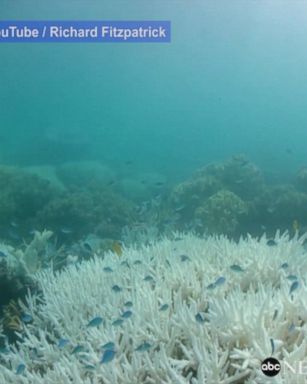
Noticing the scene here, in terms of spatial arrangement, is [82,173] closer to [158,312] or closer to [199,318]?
[158,312]

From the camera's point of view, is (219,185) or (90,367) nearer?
(90,367)

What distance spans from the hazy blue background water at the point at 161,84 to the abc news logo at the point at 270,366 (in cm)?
466

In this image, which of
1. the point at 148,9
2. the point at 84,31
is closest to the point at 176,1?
the point at 148,9

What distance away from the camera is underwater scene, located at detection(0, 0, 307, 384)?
271 centimetres

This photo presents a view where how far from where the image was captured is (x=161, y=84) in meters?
14.4

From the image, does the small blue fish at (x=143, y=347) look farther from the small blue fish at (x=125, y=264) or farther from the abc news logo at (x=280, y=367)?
the small blue fish at (x=125, y=264)

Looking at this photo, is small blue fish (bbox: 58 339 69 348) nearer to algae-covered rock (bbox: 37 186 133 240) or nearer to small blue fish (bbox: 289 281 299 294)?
small blue fish (bbox: 289 281 299 294)

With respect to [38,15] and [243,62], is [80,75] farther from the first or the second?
[38,15]

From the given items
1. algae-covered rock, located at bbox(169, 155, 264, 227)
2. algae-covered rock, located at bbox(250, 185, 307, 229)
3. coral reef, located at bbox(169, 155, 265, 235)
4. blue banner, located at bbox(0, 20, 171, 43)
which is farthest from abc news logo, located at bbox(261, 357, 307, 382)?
algae-covered rock, located at bbox(169, 155, 264, 227)

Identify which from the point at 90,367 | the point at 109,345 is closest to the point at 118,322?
the point at 109,345

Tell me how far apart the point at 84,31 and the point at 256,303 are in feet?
13.9

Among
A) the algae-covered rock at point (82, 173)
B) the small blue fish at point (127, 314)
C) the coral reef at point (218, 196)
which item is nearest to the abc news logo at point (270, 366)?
the small blue fish at point (127, 314)

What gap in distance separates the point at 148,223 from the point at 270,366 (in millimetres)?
6754

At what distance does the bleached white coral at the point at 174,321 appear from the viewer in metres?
2.55
